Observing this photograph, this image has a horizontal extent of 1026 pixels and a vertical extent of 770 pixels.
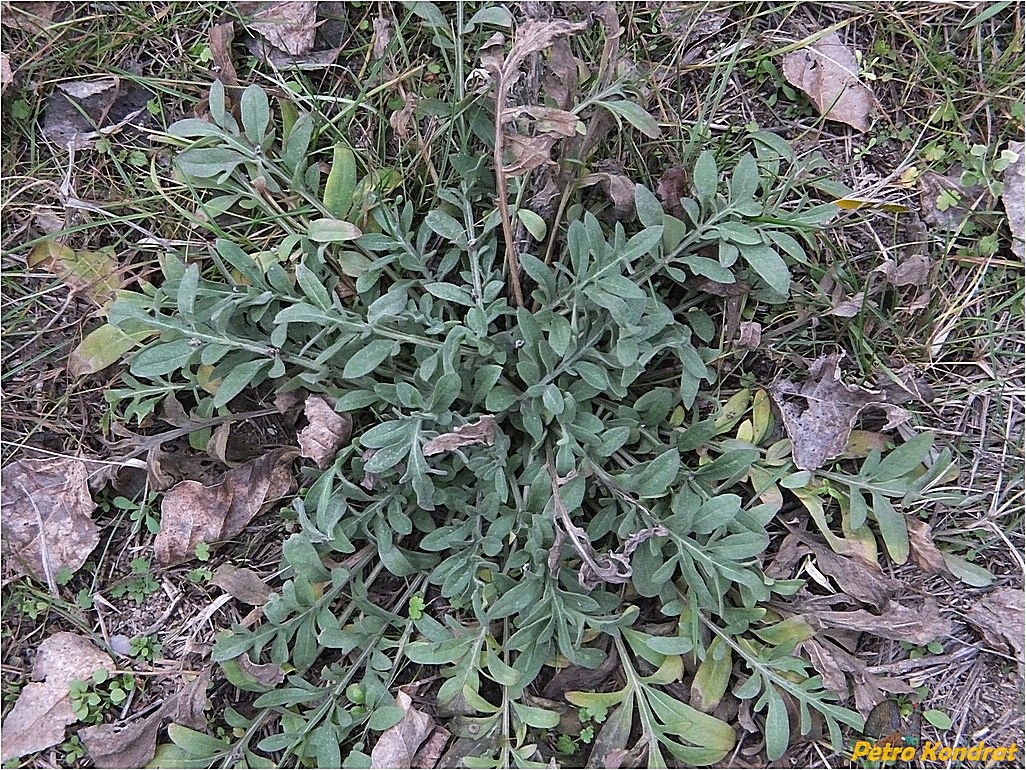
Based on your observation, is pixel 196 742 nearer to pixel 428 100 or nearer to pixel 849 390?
pixel 428 100

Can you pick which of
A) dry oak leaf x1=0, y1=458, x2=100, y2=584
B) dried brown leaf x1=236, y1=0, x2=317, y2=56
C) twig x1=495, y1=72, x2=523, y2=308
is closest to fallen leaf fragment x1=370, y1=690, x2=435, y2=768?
dry oak leaf x1=0, y1=458, x2=100, y2=584

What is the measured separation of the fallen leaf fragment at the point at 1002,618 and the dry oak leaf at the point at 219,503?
2.16 m

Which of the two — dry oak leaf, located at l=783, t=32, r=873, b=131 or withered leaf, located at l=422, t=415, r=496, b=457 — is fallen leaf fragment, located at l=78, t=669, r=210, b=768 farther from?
dry oak leaf, located at l=783, t=32, r=873, b=131

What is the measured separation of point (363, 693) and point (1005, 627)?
1934 millimetres

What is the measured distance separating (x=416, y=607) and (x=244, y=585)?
53 centimetres

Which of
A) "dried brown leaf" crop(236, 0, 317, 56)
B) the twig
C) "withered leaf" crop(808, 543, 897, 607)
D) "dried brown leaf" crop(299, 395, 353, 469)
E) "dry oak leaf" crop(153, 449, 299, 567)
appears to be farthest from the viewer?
"dried brown leaf" crop(236, 0, 317, 56)

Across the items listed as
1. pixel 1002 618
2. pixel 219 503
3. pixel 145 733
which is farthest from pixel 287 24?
pixel 1002 618

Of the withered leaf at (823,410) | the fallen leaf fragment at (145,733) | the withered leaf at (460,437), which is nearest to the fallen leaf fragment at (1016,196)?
the withered leaf at (823,410)

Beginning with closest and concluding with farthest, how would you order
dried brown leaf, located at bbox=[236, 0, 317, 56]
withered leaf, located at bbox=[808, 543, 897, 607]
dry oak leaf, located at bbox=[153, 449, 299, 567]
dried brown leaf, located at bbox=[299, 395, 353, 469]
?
dried brown leaf, located at bbox=[299, 395, 353, 469], withered leaf, located at bbox=[808, 543, 897, 607], dry oak leaf, located at bbox=[153, 449, 299, 567], dried brown leaf, located at bbox=[236, 0, 317, 56]

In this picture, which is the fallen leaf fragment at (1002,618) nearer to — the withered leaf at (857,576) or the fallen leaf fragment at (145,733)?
the withered leaf at (857,576)

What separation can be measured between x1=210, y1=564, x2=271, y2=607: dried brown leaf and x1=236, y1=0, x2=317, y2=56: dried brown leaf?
168 centimetres

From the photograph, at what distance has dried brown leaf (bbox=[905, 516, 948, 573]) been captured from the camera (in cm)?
246

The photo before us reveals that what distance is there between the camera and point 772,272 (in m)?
2.25

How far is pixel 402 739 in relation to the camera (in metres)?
2.40
